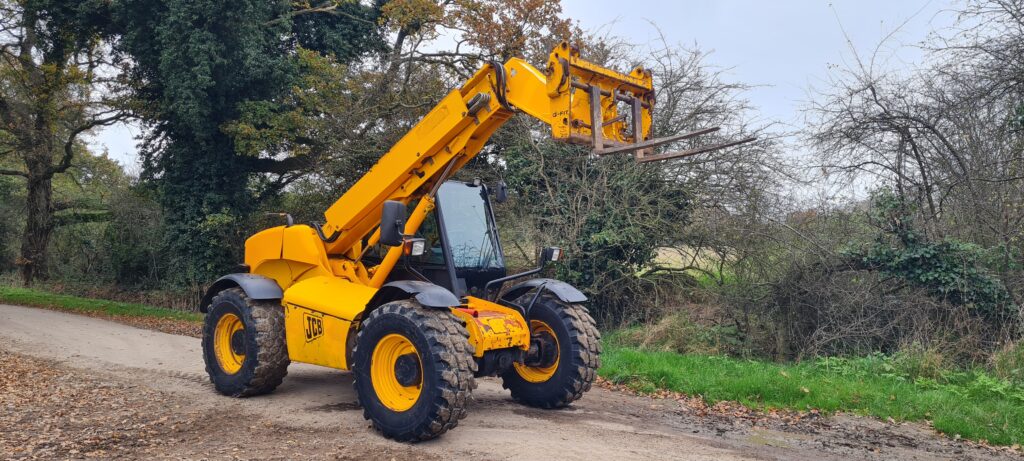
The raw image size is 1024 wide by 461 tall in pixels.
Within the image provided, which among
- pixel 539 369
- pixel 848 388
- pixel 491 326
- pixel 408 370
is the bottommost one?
pixel 848 388

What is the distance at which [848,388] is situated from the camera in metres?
8.15

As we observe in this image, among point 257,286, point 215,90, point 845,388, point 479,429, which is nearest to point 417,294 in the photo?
point 479,429

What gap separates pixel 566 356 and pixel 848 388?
3432mm

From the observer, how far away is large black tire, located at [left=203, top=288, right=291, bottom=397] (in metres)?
7.52

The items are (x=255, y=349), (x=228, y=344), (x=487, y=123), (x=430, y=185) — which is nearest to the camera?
(x=487, y=123)

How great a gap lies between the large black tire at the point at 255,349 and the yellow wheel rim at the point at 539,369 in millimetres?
2494

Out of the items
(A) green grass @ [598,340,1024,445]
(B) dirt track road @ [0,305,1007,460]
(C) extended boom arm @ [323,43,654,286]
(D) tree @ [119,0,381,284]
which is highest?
(D) tree @ [119,0,381,284]

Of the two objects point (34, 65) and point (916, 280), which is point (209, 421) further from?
point (34, 65)

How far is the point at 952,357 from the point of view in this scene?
9547 mm

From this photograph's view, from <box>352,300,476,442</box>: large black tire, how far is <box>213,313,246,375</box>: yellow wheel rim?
2.26 meters

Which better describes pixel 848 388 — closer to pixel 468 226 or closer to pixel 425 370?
pixel 468 226

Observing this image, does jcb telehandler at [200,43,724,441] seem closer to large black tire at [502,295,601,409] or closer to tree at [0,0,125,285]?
large black tire at [502,295,601,409]

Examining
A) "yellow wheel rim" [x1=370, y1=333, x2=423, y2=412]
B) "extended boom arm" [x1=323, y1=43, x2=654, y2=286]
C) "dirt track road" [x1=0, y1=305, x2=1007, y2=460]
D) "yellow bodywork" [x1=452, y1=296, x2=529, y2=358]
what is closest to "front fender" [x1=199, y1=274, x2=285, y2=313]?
"extended boom arm" [x1=323, y1=43, x2=654, y2=286]

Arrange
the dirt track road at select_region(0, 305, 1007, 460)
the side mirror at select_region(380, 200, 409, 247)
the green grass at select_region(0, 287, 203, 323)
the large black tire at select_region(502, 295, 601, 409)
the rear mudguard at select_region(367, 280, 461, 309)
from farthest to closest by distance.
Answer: the green grass at select_region(0, 287, 203, 323) → the large black tire at select_region(502, 295, 601, 409) → the side mirror at select_region(380, 200, 409, 247) → the rear mudguard at select_region(367, 280, 461, 309) → the dirt track road at select_region(0, 305, 1007, 460)
